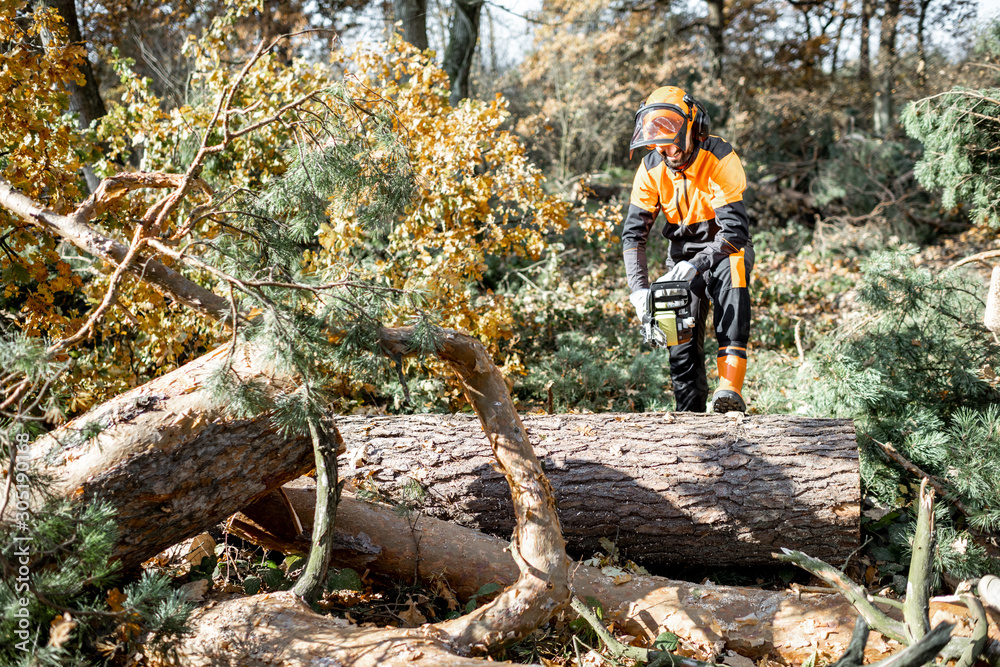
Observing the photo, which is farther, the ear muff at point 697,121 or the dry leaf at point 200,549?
the ear muff at point 697,121

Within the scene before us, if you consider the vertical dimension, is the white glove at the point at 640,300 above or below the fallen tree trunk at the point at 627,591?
above

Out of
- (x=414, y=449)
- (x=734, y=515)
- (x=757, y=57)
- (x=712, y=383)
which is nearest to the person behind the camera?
(x=734, y=515)

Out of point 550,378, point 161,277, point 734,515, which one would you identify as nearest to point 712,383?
point 550,378

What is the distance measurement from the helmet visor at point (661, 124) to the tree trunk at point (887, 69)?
354 inches

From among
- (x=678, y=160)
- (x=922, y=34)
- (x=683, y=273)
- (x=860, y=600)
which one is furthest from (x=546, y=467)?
(x=922, y=34)

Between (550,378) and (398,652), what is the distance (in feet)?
9.59

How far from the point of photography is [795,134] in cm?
1025

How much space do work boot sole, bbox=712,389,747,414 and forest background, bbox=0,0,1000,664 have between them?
1.58 ft

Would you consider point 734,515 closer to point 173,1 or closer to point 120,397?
point 120,397

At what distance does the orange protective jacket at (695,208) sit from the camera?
11.9 ft

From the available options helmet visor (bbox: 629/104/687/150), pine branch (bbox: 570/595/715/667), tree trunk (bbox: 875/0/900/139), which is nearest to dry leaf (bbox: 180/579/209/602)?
pine branch (bbox: 570/595/715/667)

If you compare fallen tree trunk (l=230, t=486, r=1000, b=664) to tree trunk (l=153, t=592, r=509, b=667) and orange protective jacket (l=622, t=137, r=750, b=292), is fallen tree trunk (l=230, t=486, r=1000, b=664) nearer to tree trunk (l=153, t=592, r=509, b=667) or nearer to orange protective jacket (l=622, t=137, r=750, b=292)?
tree trunk (l=153, t=592, r=509, b=667)

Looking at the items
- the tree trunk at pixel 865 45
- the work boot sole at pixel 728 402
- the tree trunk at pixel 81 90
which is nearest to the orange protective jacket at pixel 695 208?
the work boot sole at pixel 728 402

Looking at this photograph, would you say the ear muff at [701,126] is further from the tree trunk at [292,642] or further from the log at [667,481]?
the tree trunk at [292,642]
